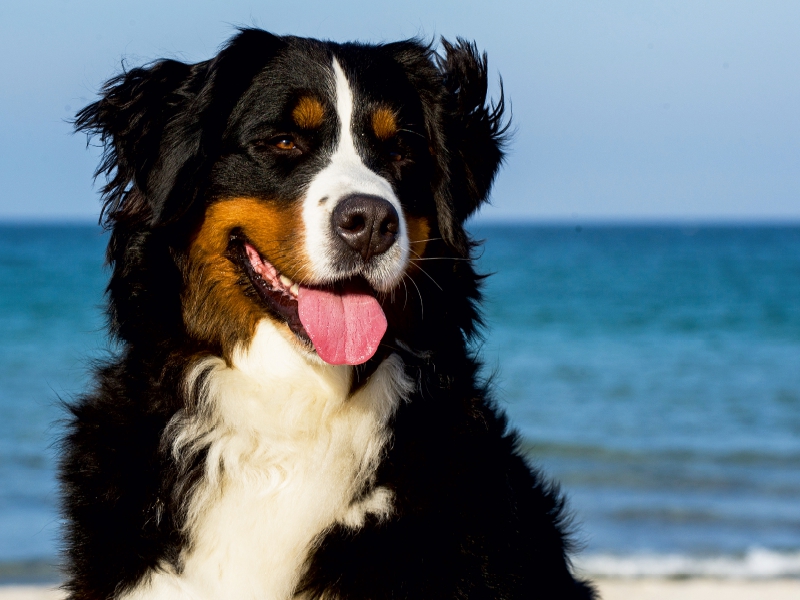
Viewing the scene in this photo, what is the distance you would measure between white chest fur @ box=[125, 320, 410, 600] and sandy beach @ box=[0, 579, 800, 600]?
124 inches

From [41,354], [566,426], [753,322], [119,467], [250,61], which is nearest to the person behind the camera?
[119,467]

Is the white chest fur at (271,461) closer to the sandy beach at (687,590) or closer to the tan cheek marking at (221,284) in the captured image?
the tan cheek marking at (221,284)

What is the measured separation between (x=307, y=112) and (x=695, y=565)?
196 inches

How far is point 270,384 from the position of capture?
3373 millimetres

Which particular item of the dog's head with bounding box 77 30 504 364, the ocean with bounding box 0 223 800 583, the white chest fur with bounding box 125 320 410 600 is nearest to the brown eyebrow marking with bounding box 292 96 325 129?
the dog's head with bounding box 77 30 504 364

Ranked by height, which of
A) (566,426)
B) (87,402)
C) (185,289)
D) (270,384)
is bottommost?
(566,426)

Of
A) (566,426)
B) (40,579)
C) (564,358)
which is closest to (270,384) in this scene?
(40,579)

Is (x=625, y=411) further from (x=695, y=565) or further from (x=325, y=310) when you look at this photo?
(x=325, y=310)

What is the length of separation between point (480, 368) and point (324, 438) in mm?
694

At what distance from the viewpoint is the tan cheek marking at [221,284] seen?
3350mm

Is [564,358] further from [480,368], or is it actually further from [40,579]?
[480,368]

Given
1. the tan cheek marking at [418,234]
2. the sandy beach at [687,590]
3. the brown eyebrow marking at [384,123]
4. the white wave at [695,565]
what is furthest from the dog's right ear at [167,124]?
the white wave at [695,565]

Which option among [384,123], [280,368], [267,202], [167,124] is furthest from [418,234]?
[167,124]

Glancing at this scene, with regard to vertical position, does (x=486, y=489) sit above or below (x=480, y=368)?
below
